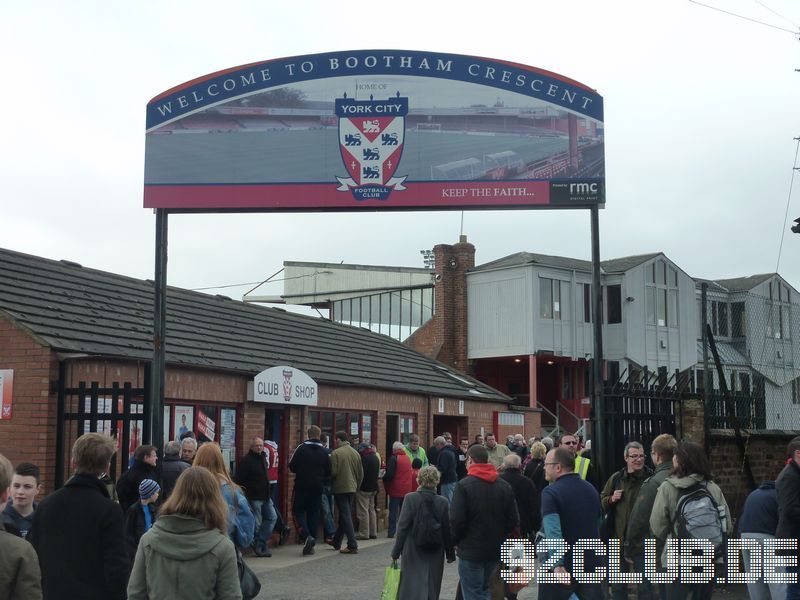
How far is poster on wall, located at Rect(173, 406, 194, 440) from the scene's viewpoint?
15186 millimetres

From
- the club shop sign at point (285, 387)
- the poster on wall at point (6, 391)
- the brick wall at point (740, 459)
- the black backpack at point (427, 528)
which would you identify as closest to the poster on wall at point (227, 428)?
the club shop sign at point (285, 387)

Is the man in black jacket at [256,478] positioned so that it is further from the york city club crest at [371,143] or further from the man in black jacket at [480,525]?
the man in black jacket at [480,525]

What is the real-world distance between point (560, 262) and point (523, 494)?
2911 centimetres

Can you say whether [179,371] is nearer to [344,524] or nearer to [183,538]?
[344,524]

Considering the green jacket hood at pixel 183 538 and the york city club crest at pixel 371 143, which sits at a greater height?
the york city club crest at pixel 371 143

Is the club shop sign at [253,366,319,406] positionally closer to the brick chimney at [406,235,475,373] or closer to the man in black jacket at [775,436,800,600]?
the man in black jacket at [775,436,800,600]

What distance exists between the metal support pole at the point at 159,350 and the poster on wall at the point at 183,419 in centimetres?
256

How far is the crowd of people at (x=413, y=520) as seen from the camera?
5180 mm

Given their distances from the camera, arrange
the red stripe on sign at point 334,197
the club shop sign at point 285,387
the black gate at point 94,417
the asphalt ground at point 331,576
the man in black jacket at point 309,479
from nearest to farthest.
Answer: the black gate at point 94,417 < the asphalt ground at point 331,576 < the red stripe on sign at point 334,197 < the man in black jacket at point 309,479 < the club shop sign at point 285,387

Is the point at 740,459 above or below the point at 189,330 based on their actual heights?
below

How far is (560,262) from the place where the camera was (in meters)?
39.9

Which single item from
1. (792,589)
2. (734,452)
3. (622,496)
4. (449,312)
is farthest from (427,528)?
(449,312)

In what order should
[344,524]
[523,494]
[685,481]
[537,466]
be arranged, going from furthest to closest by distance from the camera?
[344,524], [537,466], [523,494], [685,481]

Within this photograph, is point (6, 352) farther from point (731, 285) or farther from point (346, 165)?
point (731, 285)
